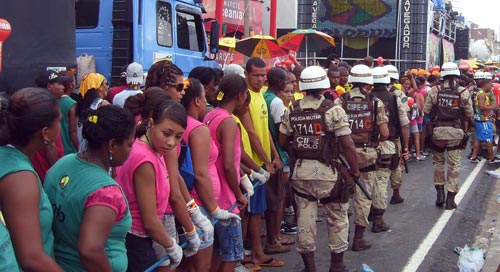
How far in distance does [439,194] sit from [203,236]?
564cm

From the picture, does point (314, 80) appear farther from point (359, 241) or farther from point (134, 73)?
point (359, 241)

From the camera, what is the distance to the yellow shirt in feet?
19.1

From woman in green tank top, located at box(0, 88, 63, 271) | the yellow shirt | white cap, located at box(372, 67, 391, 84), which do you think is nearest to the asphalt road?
the yellow shirt

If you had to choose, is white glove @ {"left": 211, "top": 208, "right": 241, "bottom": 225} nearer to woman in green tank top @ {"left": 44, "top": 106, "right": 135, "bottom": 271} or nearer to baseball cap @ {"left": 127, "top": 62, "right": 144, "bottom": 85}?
woman in green tank top @ {"left": 44, "top": 106, "right": 135, "bottom": 271}

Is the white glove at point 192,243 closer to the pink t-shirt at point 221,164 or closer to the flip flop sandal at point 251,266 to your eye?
the pink t-shirt at point 221,164

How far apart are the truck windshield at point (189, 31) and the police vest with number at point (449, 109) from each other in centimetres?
369

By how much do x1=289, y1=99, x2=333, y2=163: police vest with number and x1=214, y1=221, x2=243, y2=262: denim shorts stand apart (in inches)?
53.0

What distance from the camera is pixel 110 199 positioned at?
2.58 metres

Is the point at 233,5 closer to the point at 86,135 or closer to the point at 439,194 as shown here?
the point at 439,194

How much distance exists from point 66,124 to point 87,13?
345 centimetres

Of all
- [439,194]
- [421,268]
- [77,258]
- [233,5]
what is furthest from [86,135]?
[233,5]

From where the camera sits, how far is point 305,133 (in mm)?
5531

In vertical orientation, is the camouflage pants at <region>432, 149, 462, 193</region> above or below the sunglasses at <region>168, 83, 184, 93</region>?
below

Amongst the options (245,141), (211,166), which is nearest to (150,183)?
(211,166)
